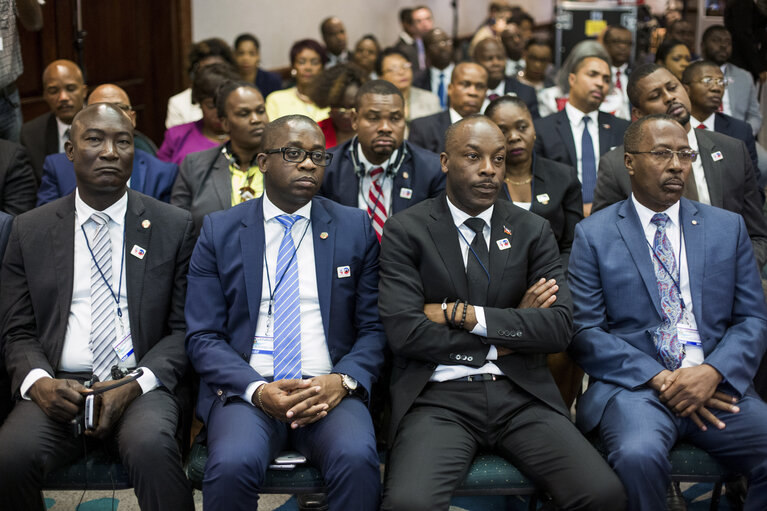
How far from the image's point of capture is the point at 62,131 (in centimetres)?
469

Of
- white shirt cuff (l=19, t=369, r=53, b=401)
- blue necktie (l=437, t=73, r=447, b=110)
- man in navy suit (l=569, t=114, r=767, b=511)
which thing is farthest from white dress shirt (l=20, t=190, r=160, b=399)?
blue necktie (l=437, t=73, r=447, b=110)

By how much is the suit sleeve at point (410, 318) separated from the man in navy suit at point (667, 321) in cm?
47

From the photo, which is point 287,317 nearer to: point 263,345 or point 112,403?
point 263,345

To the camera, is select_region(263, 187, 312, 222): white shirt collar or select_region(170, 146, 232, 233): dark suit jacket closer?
select_region(263, 187, 312, 222): white shirt collar

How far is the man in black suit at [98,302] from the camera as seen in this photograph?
2.71 metres

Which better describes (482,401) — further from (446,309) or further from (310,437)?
(310,437)

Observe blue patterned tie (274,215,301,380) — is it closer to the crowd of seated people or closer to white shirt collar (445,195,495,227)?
the crowd of seated people

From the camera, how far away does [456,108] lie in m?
5.16

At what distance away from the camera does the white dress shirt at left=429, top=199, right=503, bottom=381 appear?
110 inches

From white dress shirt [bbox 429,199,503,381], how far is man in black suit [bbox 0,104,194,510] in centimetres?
91

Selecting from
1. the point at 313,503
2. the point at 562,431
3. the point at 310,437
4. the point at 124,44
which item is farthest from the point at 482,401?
the point at 124,44

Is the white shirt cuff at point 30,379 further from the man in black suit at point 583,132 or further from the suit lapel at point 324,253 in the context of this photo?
the man in black suit at point 583,132

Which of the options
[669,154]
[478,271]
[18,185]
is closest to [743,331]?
[669,154]

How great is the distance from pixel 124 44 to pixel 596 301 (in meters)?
5.50
